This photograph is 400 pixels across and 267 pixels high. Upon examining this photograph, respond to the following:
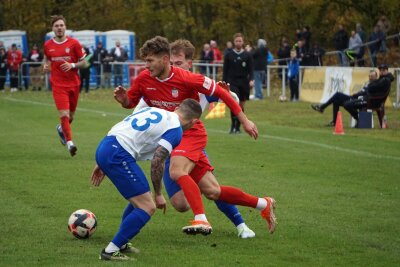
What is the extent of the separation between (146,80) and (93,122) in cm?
1572

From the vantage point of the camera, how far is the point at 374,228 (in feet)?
31.7

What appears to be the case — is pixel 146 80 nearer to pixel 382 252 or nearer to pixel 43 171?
pixel 382 252

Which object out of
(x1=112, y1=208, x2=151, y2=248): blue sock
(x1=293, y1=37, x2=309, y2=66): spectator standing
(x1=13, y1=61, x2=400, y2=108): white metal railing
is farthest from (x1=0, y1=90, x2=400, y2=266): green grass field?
(x1=293, y1=37, x2=309, y2=66): spectator standing

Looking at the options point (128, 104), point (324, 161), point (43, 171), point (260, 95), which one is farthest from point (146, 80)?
point (260, 95)

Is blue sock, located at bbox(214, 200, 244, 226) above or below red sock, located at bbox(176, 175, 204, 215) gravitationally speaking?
below

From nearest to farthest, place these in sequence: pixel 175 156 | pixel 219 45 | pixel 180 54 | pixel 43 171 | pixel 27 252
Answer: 1. pixel 27 252
2. pixel 175 156
3. pixel 180 54
4. pixel 43 171
5. pixel 219 45

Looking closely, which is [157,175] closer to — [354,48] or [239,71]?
[239,71]

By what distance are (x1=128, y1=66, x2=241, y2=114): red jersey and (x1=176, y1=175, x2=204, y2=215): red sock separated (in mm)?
794

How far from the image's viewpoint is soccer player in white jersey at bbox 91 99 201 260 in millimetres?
7922

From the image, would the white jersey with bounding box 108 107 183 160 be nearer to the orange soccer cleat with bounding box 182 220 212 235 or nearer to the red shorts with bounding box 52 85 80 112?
Answer: the orange soccer cleat with bounding box 182 220 212 235

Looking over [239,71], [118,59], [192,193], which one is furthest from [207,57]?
[192,193]

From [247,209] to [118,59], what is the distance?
1234 inches

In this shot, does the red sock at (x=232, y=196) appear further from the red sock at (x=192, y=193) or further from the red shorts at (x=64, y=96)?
the red shorts at (x=64, y=96)

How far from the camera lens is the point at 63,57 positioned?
16578mm
